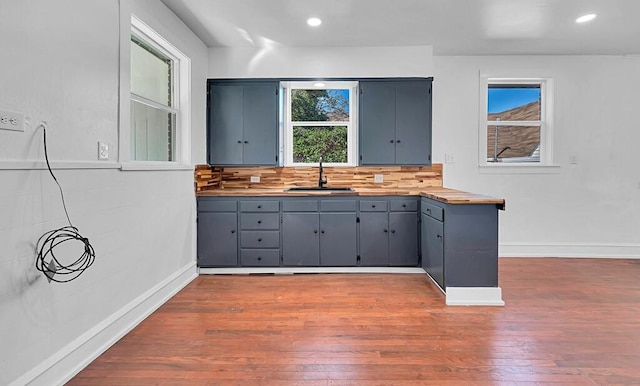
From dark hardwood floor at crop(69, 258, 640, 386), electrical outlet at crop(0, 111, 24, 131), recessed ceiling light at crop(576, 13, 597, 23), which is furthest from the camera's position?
recessed ceiling light at crop(576, 13, 597, 23)

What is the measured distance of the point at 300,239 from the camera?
3918mm

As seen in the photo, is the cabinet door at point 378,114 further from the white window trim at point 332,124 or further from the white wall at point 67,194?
the white wall at point 67,194

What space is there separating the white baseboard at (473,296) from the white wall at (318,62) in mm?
2434

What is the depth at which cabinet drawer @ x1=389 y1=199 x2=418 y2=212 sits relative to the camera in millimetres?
3893

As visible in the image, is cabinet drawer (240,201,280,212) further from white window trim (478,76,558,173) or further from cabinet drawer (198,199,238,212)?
white window trim (478,76,558,173)

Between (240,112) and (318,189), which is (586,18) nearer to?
(318,189)

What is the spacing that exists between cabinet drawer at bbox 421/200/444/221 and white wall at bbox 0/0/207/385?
2.37 meters

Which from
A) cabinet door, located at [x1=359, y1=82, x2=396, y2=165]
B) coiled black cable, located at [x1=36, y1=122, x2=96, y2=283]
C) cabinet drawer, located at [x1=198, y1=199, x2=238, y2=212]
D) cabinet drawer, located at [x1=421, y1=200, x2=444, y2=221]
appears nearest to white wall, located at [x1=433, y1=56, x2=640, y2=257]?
cabinet door, located at [x1=359, y1=82, x2=396, y2=165]

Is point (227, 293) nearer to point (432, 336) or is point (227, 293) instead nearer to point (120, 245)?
point (120, 245)

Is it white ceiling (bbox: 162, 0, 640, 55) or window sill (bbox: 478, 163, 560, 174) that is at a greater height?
white ceiling (bbox: 162, 0, 640, 55)

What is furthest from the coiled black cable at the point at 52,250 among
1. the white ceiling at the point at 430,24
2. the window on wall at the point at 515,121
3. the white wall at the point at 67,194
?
the window on wall at the point at 515,121

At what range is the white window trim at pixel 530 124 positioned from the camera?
14.9 ft

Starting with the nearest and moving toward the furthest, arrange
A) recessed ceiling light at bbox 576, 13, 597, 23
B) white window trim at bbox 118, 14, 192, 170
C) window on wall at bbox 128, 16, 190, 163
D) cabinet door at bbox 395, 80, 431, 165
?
white window trim at bbox 118, 14, 192, 170, window on wall at bbox 128, 16, 190, 163, recessed ceiling light at bbox 576, 13, 597, 23, cabinet door at bbox 395, 80, 431, 165

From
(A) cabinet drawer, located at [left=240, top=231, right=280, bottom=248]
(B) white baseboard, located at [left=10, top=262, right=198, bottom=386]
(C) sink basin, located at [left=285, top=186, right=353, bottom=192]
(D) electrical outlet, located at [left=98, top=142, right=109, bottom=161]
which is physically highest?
(D) electrical outlet, located at [left=98, top=142, right=109, bottom=161]
